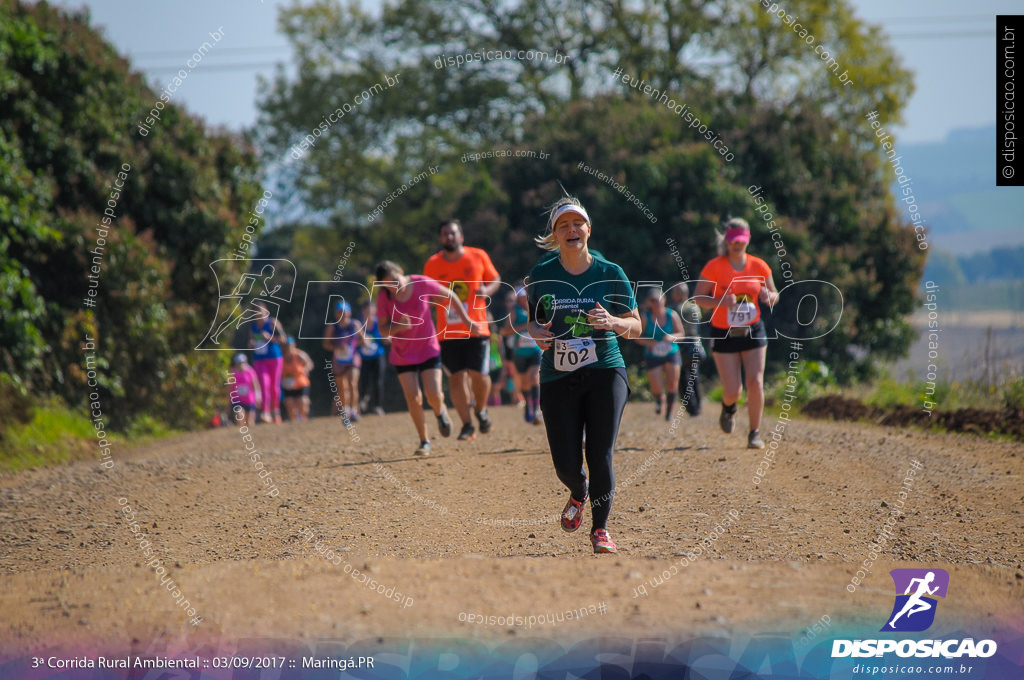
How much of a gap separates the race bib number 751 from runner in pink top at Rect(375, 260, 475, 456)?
12.4ft

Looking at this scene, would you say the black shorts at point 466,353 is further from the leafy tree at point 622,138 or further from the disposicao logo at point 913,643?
the leafy tree at point 622,138

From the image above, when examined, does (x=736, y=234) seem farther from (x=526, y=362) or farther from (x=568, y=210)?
(x=526, y=362)

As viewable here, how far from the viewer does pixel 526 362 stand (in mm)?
13047

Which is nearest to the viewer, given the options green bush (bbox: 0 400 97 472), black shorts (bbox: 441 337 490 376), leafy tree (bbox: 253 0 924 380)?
black shorts (bbox: 441 337 490 376)

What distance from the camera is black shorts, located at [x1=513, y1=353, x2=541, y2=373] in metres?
12.4

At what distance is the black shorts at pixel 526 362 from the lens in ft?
40.8

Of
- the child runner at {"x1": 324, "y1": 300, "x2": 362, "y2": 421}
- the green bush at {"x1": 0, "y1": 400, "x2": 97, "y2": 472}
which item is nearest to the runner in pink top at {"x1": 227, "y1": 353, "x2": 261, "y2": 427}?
the child runner at {"x1": 324, "y1": 300, "x2": 362, "y2": 421}

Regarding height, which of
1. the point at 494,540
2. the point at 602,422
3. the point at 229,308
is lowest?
the point at 494,540

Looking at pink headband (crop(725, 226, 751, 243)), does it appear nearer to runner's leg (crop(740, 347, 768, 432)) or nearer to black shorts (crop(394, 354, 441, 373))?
runner's leg (crop(740, 347, 768, 432))

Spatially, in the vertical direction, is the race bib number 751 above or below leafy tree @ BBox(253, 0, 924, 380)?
below

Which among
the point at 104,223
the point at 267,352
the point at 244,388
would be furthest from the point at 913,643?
the point at 244,388

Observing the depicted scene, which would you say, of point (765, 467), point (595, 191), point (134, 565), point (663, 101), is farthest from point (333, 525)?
point (663, 101)

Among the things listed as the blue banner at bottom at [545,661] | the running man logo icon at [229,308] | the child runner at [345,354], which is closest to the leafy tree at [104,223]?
the running man logo icon at [229,308]

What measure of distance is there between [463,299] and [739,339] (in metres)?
2.75
